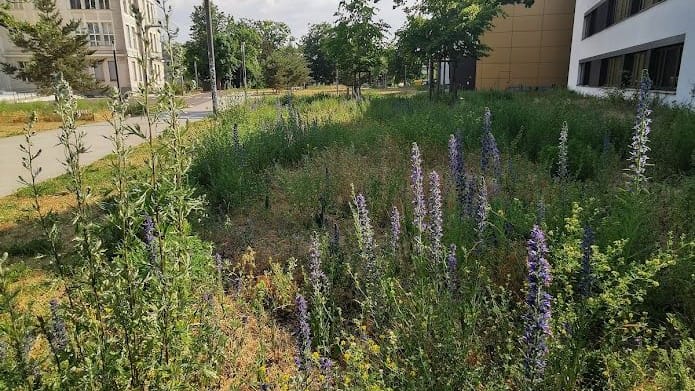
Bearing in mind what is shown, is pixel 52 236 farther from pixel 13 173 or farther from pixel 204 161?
pixel 13 173

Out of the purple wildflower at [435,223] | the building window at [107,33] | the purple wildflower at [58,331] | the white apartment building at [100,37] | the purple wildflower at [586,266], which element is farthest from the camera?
the building window at [107,33]

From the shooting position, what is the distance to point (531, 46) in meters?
33.8

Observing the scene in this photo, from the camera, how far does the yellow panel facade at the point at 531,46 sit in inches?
1305

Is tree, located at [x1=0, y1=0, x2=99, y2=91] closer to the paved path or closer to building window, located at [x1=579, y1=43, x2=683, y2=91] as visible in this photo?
the paved path

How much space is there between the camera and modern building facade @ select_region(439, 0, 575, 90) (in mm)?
33125

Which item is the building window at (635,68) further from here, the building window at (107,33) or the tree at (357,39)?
the building window at (107,33)

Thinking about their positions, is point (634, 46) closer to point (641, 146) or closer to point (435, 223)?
point (641, 146)

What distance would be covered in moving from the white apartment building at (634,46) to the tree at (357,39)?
10626 millimetres

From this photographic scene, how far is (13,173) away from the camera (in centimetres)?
884

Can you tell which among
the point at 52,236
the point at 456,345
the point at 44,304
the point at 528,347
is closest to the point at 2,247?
the point at 44,304

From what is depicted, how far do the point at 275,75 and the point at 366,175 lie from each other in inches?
1489

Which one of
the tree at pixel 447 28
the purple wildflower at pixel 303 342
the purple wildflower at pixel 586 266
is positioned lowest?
the purple wildflower at pixel 303 342

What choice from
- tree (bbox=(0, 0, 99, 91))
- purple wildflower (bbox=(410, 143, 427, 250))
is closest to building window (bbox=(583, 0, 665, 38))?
purple wildflower (bbox=(410, 143, 427, 250))

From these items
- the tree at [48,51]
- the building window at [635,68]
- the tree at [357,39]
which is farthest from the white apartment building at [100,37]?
the building window at [635,68]
